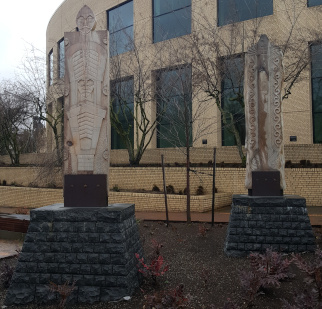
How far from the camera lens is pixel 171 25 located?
63.2 feet

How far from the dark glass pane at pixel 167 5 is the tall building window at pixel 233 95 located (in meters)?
5.38

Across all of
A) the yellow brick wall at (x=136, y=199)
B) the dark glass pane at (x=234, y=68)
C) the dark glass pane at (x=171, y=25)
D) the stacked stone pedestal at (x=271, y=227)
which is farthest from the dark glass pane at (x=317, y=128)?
the stacked stone pedestal at (x=271, y=227)

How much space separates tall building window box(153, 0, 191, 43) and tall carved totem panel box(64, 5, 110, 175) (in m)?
13.8

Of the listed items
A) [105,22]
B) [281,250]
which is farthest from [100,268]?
[105,22]

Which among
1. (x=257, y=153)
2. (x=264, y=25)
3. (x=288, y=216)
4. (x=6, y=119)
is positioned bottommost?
(x=288, y=216)

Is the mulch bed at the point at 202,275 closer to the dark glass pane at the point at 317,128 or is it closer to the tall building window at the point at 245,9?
the dark glass pane at the point at 317,128

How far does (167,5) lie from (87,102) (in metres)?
16.3

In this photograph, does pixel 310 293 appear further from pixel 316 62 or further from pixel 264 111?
pixel 316 62

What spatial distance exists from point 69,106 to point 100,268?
2479mm

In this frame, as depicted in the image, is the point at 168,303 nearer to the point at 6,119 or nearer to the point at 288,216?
the point at 288,216

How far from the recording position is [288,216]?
623cm

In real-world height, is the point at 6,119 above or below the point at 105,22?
below

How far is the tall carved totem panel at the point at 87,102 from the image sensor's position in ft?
16.9

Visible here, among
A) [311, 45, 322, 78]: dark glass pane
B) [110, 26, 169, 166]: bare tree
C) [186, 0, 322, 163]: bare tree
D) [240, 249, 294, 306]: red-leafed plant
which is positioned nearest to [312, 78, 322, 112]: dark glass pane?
[311, 45, 322, 78]: dark glass pane
